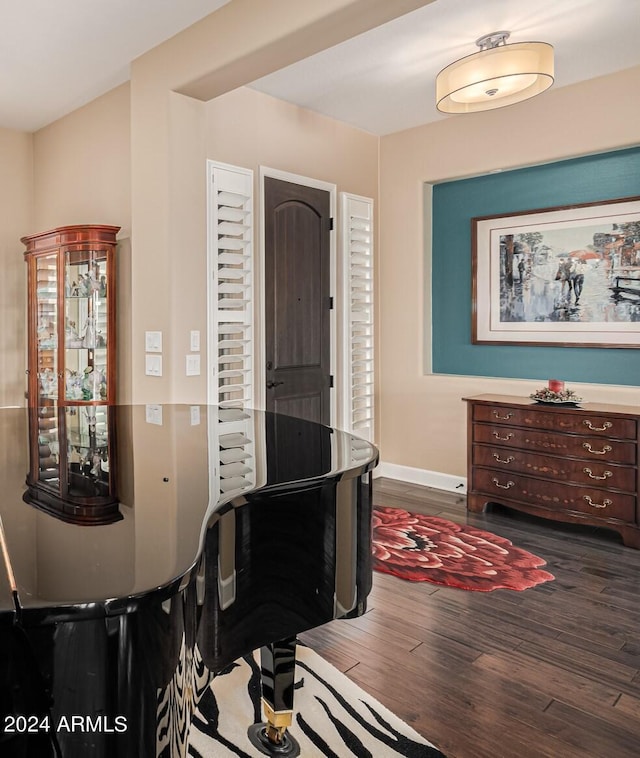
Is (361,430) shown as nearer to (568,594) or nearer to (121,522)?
(568,594)

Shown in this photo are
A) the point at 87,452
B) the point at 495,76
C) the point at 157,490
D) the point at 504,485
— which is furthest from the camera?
the point at 504,485

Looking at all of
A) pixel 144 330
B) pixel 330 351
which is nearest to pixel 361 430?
pixel 330 351

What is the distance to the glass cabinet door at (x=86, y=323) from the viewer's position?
417cm

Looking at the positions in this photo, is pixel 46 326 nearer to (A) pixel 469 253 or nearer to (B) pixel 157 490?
(A) pixel 469 253

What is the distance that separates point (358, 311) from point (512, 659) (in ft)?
10.3

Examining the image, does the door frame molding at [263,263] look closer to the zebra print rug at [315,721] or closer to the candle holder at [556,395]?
the candle holder at [556,395]

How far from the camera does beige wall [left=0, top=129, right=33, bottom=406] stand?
4.96 meters

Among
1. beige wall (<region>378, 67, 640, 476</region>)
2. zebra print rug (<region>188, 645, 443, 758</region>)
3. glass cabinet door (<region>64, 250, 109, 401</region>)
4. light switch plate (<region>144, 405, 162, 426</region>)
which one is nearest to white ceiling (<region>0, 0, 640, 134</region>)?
beige wall (<region>378, 67, 640, 476</region>)

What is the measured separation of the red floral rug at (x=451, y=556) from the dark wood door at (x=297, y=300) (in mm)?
1108

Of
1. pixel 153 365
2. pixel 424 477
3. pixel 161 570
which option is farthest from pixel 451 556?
pixel 161 570

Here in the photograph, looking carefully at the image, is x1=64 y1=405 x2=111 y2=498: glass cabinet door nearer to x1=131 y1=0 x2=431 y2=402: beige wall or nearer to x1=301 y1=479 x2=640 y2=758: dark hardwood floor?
x1=131 y1=0 x2=431 y2=402: beige wall

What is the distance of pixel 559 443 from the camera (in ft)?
13.0

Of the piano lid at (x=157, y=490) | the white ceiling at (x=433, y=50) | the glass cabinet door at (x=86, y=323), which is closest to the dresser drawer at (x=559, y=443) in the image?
the piano lid at (x=157, y=490)

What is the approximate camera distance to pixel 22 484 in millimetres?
1716
